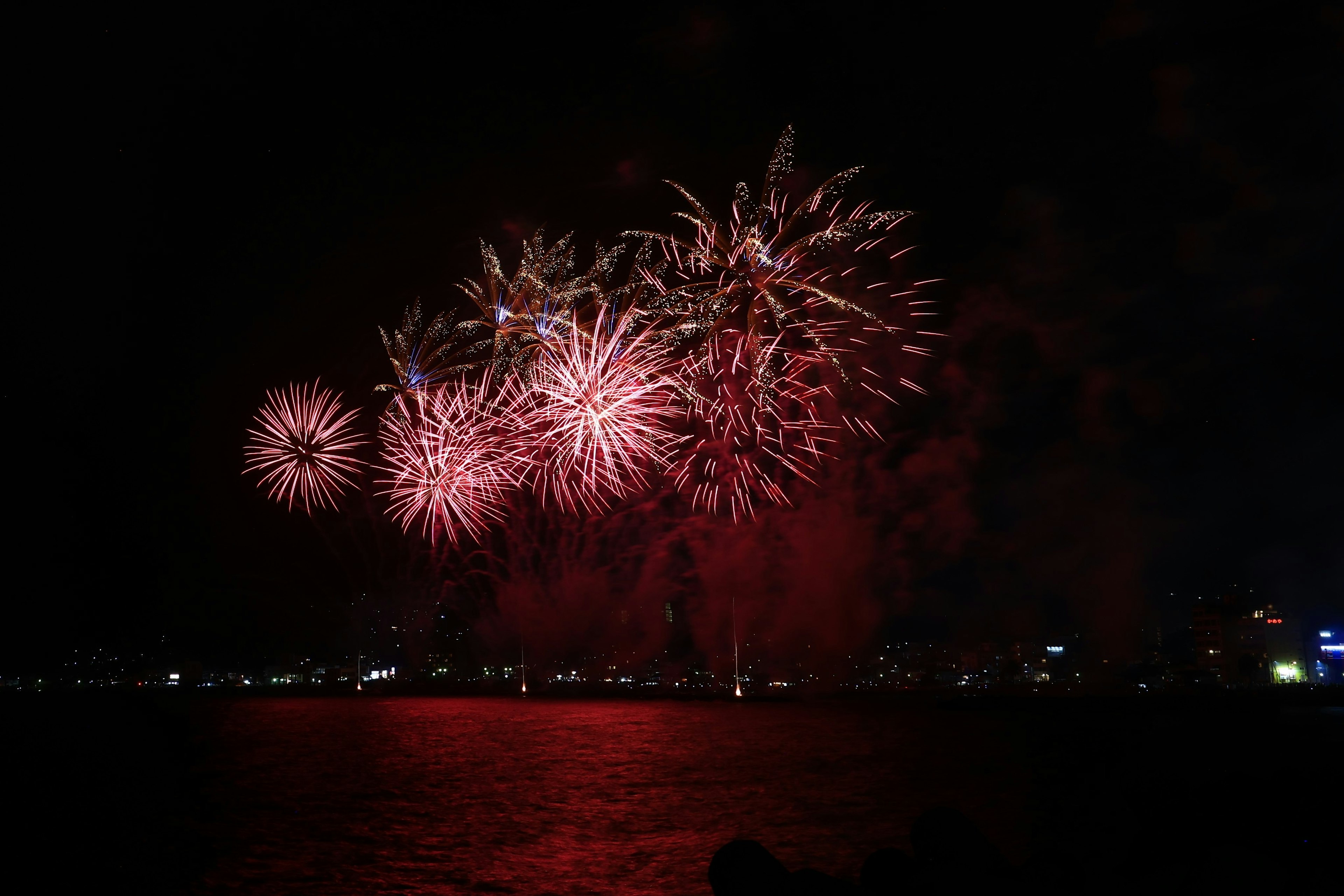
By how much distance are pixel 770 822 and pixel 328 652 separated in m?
130

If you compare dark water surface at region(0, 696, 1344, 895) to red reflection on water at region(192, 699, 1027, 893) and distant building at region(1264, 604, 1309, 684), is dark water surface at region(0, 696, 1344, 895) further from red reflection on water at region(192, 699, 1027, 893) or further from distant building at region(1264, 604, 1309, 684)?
distant building at region(1264, 604, 1309, 684)

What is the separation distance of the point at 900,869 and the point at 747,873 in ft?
4.56

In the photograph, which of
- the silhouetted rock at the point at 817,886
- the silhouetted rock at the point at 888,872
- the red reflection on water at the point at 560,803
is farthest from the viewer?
the red reflection on water at the point at 560,803

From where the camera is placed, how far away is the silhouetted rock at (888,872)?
6.77 m

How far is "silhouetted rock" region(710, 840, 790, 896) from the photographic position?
20.8 ft

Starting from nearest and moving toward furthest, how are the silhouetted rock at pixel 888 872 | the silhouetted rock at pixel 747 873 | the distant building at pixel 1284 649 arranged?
the silhouetted rock at pixel 747 873, the silhouetted rock at pixel 888 872, the distant building at pixel 1284 649

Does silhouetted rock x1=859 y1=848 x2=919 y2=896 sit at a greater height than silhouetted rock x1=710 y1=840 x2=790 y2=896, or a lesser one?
lesser

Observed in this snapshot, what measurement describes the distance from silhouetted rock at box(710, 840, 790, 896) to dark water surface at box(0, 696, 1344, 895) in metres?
2.41

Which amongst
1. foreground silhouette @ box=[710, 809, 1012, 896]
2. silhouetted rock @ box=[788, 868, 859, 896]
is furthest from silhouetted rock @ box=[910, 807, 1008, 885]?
silhouetted rock @ box=[788, 868, 859, 896]

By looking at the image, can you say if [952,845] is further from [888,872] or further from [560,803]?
[560,803]

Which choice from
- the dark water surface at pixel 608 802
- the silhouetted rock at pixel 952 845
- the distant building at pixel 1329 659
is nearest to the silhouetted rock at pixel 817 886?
the silhouetted rock at pixel 952 845

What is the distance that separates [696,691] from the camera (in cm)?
9938

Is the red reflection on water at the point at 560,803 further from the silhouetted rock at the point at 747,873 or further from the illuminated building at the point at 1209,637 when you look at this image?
the illuminated building at the point at 1209,637

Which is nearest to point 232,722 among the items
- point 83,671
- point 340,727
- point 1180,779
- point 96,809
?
point 340,727
